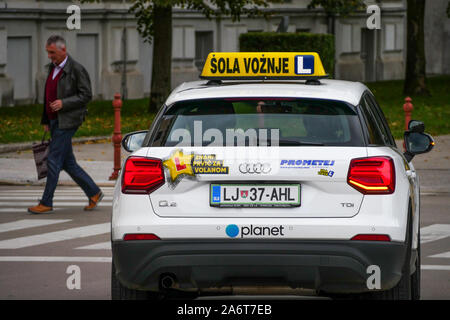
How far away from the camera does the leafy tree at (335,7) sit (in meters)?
36.8

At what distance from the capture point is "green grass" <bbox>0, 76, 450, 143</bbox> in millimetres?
23156

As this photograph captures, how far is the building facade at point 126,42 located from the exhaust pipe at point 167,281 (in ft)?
81.2

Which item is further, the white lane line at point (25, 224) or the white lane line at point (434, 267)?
the white lane line at point (25, 224)

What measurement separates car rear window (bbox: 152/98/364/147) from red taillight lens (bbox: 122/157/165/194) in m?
0.17

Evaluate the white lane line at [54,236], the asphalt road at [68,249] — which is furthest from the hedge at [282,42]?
the white lane line at [54,236]

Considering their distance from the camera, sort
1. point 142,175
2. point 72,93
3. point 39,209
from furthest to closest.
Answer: point 39,209 → point 72,93 → point 142,175

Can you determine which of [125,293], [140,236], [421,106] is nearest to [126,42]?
[421,106]

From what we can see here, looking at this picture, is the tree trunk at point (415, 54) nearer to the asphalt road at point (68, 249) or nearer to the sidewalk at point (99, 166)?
the sidewalk at point (99, 166)

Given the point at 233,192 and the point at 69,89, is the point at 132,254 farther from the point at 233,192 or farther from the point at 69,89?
the point at 69,89

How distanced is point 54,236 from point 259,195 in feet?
16.4

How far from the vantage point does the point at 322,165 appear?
21.5ft

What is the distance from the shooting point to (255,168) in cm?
654

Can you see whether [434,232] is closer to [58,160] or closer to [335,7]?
[58,160]
